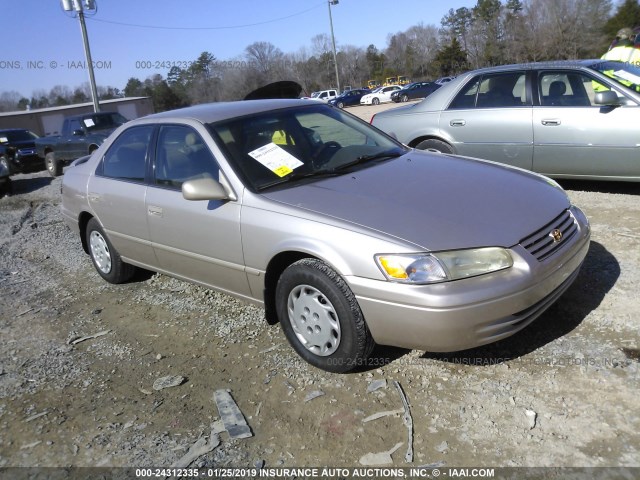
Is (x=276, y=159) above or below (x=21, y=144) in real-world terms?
below

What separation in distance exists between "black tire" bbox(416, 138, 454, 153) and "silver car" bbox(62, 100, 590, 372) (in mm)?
2321

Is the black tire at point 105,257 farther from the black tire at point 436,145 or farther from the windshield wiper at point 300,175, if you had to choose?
the black tire at point 436,145

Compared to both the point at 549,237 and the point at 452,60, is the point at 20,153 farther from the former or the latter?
the point at 452,60

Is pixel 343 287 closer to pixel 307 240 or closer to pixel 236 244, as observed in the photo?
pixel 307 240

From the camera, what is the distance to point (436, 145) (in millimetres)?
6641

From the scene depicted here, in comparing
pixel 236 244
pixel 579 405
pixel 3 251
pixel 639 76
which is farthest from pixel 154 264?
pixel 639 76

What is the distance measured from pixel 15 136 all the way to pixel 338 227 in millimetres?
17103

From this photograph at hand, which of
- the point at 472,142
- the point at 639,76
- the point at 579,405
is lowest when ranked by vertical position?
the point at 579,405

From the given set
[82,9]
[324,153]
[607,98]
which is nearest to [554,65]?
[607,98]

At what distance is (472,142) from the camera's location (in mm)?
6387

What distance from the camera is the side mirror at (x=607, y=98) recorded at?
17.9ft

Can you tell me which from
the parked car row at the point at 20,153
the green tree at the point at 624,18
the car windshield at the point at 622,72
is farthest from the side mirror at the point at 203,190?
the green tree at the point at 624,18

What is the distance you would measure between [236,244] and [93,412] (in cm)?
129

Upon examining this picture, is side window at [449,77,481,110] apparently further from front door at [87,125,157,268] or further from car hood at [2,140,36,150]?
car hood at [2,140,36,150]
